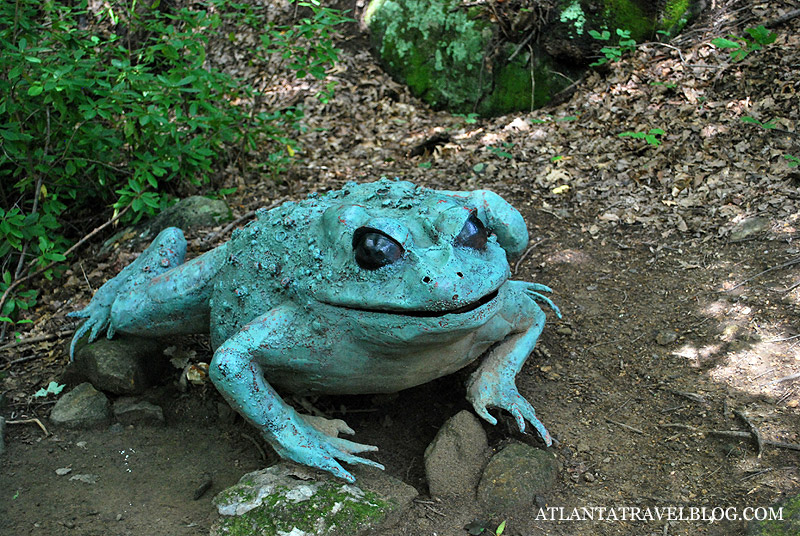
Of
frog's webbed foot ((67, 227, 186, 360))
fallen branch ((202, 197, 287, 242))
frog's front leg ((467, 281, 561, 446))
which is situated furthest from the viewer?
fallen branch ((202, 197, 287, 242))

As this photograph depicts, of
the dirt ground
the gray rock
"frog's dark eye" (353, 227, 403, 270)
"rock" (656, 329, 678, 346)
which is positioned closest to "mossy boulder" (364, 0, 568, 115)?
the dirt ground

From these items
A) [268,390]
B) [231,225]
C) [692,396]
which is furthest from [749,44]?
[268,390]

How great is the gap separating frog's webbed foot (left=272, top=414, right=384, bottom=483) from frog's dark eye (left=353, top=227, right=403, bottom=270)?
84cm

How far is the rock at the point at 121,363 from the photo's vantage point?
390 cm

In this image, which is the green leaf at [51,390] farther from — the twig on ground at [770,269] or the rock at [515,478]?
the twig on ground at [770,269]

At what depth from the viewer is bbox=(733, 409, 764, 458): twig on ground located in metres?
2.91

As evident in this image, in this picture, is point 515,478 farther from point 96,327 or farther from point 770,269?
point 96,327

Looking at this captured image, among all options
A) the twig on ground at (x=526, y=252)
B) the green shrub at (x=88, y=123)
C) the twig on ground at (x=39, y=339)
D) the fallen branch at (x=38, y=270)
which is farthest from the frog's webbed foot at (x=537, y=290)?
the fallen branch at (x=38, y=270)

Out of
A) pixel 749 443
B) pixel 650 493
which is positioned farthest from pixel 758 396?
pixel 650 493

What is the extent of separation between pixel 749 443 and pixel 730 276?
1.40 meters

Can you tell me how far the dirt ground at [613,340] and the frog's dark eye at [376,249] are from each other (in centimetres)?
112

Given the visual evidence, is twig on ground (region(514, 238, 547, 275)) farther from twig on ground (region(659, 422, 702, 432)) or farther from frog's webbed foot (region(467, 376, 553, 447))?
twig on ground (region(659, 422, 702, 432))

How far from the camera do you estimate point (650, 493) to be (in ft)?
9.50

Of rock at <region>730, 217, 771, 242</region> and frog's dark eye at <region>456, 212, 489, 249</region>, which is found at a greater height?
frog's dark eye at <region>456, 212, 489, 249</region>
